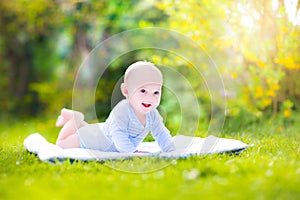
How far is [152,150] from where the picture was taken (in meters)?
3.18

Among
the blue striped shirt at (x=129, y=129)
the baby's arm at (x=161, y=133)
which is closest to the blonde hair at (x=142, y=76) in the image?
the blue striped shirt at (x=129, y=129)

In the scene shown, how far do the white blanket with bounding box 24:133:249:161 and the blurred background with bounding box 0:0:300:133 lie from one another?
26 cm

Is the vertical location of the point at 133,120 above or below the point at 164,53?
below

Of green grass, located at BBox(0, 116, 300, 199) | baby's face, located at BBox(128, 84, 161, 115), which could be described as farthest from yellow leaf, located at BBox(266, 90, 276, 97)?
baby's face, located at BBox(128, 84, 161, 115)

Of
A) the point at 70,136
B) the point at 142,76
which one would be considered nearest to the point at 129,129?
the point at 142,76

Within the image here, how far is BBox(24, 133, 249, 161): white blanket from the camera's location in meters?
2.83

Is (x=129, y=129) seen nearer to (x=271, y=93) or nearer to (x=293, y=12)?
(x=271, y=93)

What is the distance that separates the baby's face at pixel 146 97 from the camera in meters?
2.93

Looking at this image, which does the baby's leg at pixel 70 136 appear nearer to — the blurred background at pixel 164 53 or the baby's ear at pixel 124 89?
the blurred background at pixel 164 53

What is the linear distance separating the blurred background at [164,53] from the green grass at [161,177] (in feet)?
2.18

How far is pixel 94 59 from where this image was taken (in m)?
3.32

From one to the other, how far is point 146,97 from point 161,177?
0.72 m

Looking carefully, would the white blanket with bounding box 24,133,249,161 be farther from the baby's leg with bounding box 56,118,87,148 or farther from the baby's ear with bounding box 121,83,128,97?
the baby's ear with bounding box 121,83,128,97

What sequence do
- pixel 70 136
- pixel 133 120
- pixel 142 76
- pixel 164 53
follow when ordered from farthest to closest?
1. pixel 164 53
2. pixel 70 136
3. pixel 133 120
4. pixel 142 76
